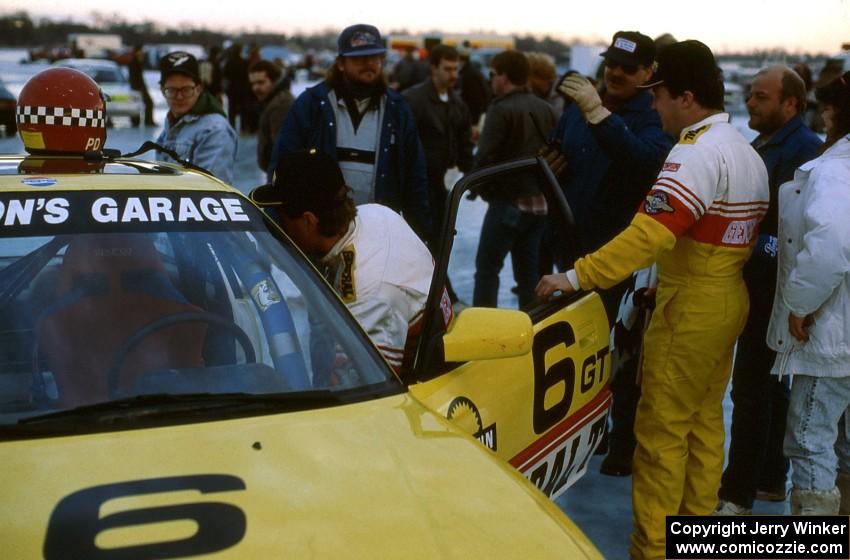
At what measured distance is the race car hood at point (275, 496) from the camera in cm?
166

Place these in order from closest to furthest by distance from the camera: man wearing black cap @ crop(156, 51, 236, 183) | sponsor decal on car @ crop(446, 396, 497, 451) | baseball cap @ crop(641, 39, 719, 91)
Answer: sponsor decal on car @ crop(446, 396, 497, 451), baseball cap @ crop(641, 39, 719, 91), man wearing black cap @ crop(156, 51, 236, 183)

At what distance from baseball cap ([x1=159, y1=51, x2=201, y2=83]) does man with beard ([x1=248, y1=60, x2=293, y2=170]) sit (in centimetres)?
221

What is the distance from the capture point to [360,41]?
484 cm

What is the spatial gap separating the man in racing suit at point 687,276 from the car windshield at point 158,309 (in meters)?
1.07

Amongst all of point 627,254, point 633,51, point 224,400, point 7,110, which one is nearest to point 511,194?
point 633,51

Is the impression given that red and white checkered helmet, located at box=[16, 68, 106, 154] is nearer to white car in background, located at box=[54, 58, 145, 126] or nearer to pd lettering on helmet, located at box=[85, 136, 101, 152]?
pd lettering on helmet, located at box=[85, 136, 101, 152]

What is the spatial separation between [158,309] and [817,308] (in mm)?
2082

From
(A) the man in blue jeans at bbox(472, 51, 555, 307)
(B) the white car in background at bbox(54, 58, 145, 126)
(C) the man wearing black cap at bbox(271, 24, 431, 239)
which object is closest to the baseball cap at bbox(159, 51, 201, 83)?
(C) the man wearing black cap at bbox(271, 24, 431, 239)

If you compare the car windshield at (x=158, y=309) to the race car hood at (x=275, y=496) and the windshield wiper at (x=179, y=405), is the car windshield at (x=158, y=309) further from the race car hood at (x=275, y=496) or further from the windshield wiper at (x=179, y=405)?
the race car hood at (x=275, y=496)

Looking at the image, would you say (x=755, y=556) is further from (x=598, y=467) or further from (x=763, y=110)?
(x=763, y=110)

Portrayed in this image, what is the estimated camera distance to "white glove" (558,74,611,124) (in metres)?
3.78

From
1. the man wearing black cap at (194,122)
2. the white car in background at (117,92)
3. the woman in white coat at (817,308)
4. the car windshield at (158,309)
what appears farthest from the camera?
the white car in background at (117,92)

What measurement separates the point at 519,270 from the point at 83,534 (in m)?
4.84

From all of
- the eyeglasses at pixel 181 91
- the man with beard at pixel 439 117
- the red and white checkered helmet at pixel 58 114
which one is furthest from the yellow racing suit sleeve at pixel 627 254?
the man with beard at pixel 439 117
